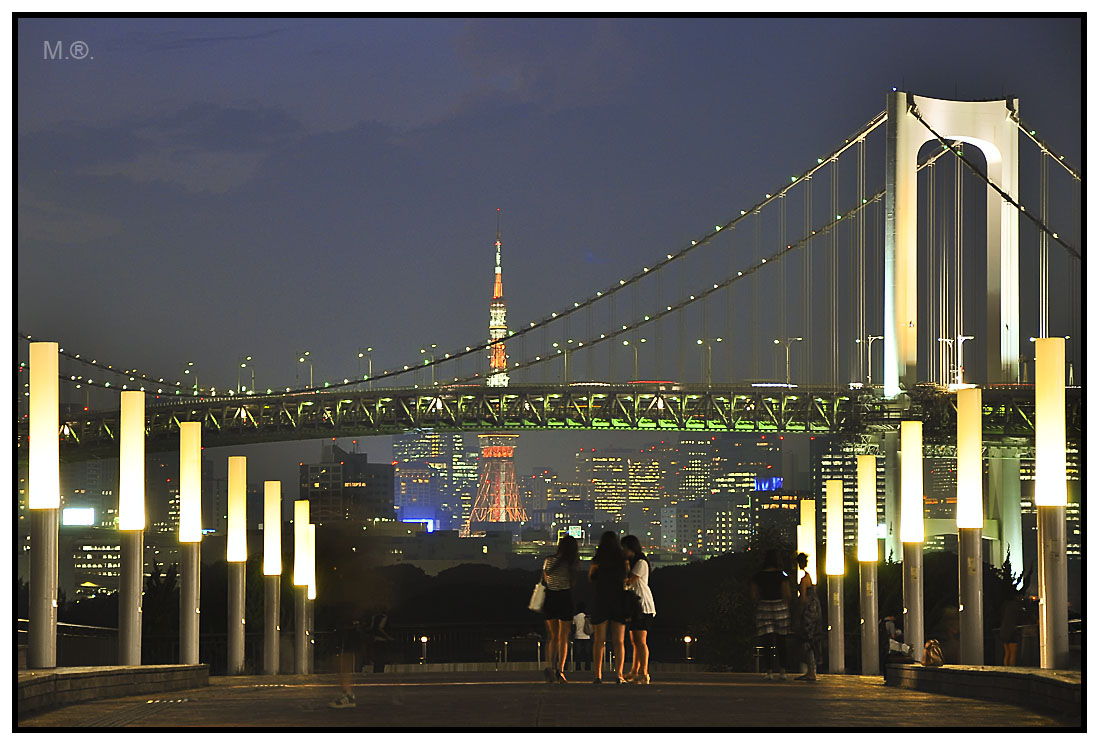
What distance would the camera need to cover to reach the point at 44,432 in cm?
1016

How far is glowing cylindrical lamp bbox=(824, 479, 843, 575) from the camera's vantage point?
16.7 meters

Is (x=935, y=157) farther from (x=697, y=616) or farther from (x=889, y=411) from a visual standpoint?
(x=697, y=616)

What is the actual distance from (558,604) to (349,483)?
331ft

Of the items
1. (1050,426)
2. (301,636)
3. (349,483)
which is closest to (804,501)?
(301,636)

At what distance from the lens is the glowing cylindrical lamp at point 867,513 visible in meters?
16.4

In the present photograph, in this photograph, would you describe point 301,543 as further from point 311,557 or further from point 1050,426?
point 1050,426

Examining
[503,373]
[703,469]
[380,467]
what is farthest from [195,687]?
[703,469]

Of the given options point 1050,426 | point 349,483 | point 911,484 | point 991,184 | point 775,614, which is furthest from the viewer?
point 349,483

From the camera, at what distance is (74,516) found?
234ft

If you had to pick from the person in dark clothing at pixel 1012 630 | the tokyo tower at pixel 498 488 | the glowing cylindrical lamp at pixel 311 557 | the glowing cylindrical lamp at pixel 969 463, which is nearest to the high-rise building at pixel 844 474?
the glowing cylindrical lamp at pixel 311 557

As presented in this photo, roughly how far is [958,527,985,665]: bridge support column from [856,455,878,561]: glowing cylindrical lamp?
9.92 ft

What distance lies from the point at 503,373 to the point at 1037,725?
45088mm

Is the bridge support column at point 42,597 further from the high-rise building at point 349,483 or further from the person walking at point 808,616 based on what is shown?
the high-rise building at point 349,483

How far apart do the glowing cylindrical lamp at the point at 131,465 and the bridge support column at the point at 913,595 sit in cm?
623
